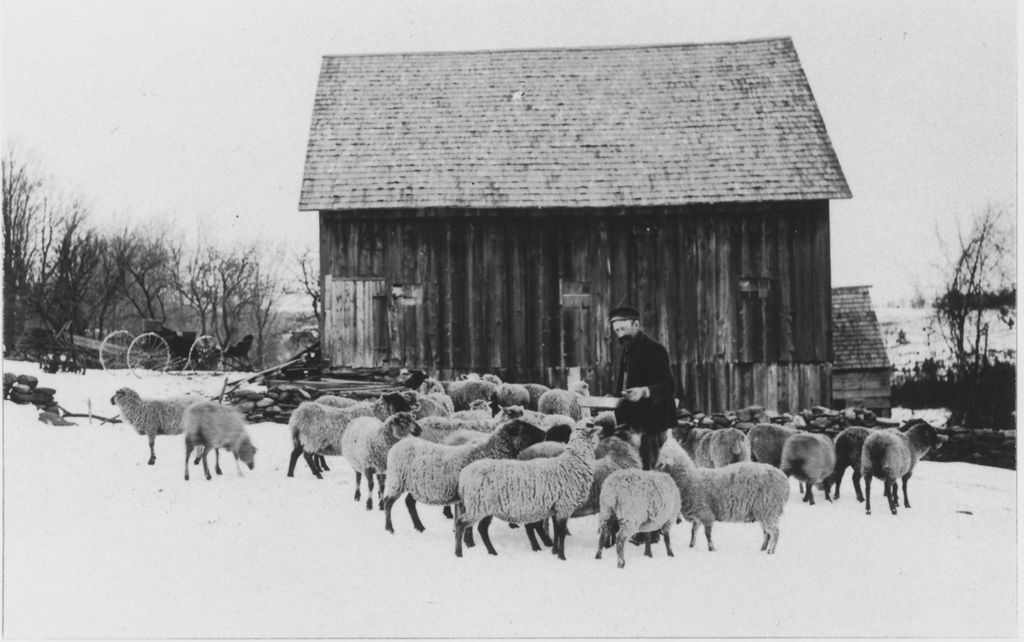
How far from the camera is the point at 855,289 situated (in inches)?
1227

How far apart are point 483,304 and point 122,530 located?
9.58 m

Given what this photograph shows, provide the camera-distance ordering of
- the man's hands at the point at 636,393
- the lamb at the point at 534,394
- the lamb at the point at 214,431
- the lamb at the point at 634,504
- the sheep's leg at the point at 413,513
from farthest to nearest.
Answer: the lamb at the point at 534,394 → the lamb at the point at 214,431 → the sheep's leg at the point at 413,513 → the man's hands at the point at 636,393 → the lamb at the point at 634,504

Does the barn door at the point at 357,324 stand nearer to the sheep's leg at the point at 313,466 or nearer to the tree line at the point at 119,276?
the tree line at the point at 119,276

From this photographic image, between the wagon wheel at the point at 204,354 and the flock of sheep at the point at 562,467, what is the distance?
5.37 metres

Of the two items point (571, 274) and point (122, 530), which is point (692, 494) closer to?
point (122, 530)

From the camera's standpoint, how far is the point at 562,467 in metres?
7.11

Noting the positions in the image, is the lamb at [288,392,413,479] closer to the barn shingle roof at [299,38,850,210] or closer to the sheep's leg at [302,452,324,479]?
the sheep's leg at [302,452,324,479]

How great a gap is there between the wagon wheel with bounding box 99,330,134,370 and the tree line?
0.24m

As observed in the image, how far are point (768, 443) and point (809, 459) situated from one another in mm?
926

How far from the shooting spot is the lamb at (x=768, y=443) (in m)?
10.6

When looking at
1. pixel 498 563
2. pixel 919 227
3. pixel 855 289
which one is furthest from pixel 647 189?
pixel 855 289

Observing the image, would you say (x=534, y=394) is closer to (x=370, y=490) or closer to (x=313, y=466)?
(x=313, y=466)

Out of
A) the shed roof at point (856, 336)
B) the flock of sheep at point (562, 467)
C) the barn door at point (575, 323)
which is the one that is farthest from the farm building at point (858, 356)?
the flock of sheep at point (562, 467)

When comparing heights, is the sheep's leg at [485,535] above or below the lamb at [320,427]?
below
